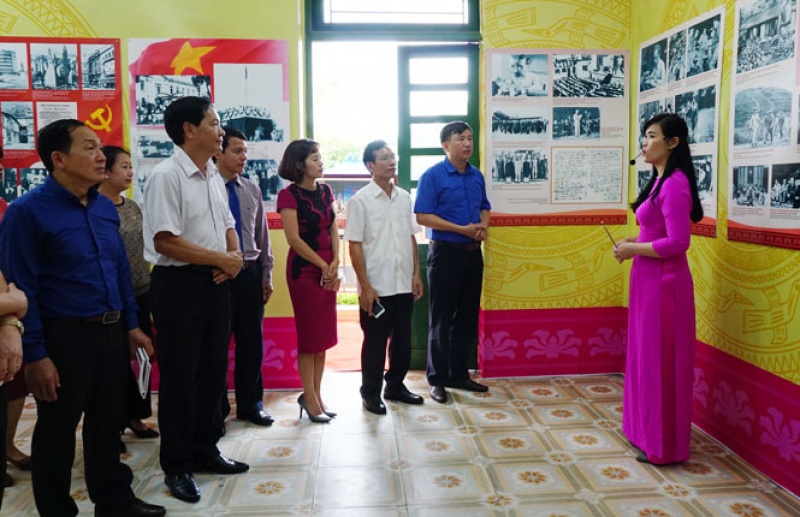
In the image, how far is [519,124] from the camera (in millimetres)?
4305

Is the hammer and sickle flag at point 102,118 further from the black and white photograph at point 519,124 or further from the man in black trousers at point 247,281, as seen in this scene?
the black and white photograph at point 519,124

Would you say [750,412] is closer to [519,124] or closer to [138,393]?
[519,124]

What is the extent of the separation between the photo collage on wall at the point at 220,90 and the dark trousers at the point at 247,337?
790 mm

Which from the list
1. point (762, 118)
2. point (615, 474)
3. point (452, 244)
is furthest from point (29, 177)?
point (762, 118)

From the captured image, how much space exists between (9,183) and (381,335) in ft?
8.38

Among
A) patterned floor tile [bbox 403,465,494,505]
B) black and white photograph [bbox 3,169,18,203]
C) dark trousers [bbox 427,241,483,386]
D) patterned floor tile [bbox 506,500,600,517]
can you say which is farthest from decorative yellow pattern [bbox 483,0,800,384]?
black and white photograph [bbox 3,169,18,203]

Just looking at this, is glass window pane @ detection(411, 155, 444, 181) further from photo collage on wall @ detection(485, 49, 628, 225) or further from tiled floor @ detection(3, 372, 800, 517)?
tiled floor @ detection(3, 372, 800, 517)

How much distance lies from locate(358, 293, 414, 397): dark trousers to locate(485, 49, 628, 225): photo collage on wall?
1002 mm

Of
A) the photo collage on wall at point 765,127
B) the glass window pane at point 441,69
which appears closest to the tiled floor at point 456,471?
the photo collage on wall at point 765,127

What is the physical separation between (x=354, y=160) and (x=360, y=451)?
577 centimetres

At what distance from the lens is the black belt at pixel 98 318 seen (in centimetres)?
217

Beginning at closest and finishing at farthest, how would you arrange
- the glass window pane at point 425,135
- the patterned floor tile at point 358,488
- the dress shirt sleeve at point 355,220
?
the patterned floor tile at point 358,488, the dress shirt sleeve at point 355,220, the glass window pane at point 425,135

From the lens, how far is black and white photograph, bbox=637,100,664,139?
12.9 feet

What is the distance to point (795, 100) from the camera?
2695 millimetres
